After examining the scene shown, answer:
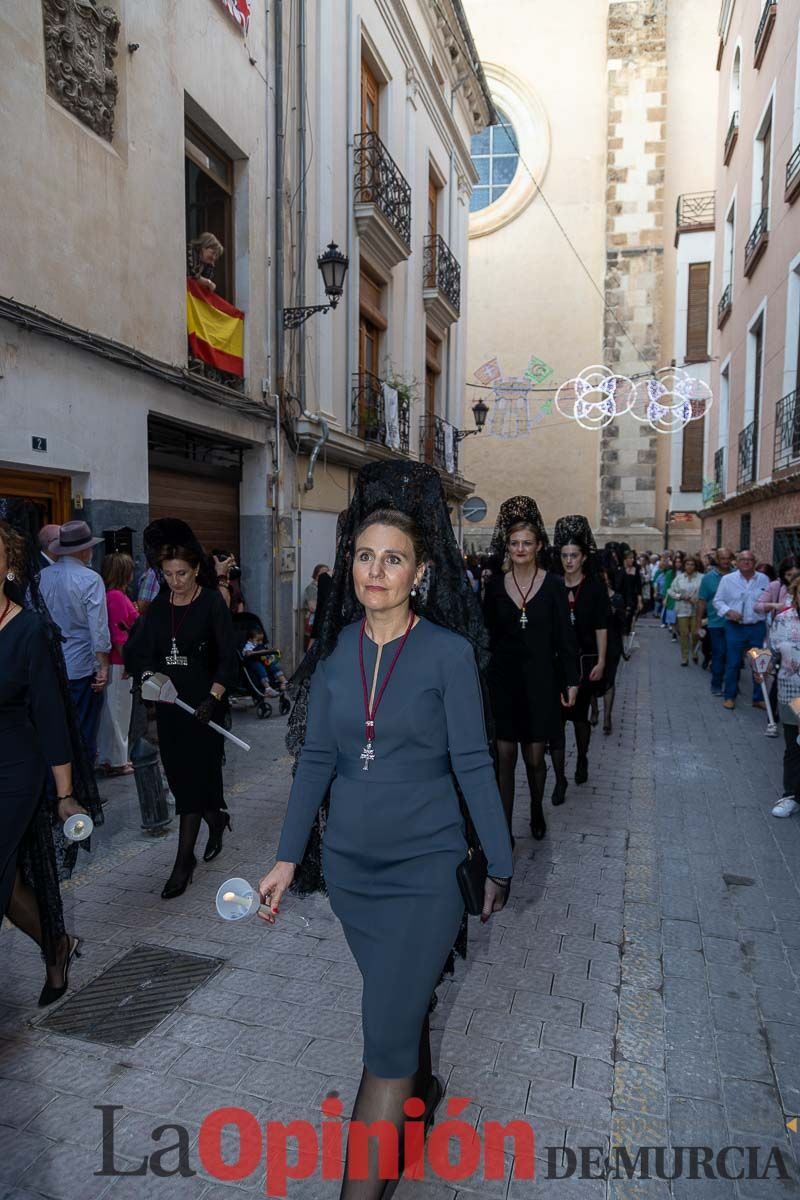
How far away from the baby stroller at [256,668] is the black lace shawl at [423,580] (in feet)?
20.7

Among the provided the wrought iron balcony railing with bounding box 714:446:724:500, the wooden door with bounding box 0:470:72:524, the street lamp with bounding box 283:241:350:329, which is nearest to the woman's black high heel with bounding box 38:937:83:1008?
the wooden door with bounding box 0:470:72:524

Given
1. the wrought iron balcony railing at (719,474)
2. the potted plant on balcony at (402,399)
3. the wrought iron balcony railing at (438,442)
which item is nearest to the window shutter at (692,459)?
the wrought iron balcony railing at (719,474)

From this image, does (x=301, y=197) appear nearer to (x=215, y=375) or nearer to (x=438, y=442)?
(x=215, y=375)

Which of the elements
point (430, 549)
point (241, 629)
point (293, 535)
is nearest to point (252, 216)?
point (293, 535)

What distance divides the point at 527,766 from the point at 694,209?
23854 mm

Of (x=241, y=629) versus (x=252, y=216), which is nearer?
(x=241, y=629)

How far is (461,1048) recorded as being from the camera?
3.12 meters

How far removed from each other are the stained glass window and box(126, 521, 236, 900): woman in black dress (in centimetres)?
2499

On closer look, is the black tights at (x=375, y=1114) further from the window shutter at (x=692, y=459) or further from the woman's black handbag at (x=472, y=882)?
the window shutter at (x=692, y=459)

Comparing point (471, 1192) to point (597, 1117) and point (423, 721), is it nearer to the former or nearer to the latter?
point (597, 1117)

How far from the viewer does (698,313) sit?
2389 centimetres

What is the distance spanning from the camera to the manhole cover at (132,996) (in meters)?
3.19

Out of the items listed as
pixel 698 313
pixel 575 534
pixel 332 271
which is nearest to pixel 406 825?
pixel 575 534

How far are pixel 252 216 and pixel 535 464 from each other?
16.9 metres
